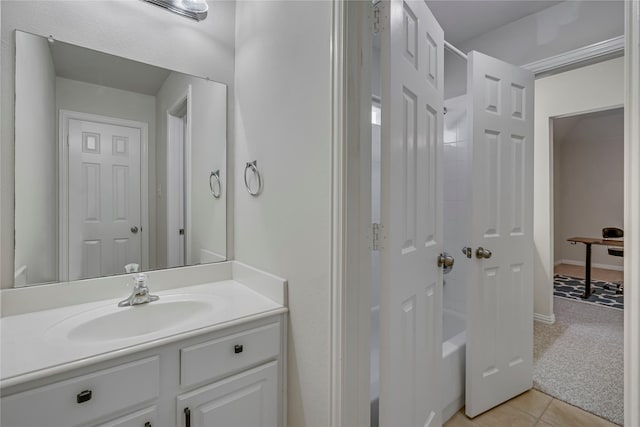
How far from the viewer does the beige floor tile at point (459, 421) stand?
66.1 inches

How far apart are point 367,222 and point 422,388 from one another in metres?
0.82

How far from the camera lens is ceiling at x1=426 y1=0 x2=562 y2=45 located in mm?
2178

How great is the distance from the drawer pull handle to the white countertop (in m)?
0.08

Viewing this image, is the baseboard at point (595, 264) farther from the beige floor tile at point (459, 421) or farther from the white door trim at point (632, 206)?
the white door trim at point (632, 206)

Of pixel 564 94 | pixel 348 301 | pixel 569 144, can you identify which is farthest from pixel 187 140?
pixel 569 144

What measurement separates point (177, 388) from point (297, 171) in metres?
0.86

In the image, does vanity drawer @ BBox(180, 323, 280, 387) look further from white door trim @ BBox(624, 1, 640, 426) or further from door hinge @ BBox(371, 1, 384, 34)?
door hinge @ BBox(371, 1, 384, 34)

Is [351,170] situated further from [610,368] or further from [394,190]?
[610,368]

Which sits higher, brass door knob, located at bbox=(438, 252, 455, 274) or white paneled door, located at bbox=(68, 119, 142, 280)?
white paneled door, located at bbox=(68, 119, 142, 280)

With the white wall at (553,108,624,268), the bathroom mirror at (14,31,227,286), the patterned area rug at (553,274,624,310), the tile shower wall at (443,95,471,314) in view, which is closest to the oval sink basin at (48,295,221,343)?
the bathroom mirror at (14,31,227,286)

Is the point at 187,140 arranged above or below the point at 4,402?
above

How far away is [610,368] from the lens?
7.19 ft

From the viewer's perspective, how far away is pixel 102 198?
139 cm

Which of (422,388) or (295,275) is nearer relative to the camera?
(295,275)
